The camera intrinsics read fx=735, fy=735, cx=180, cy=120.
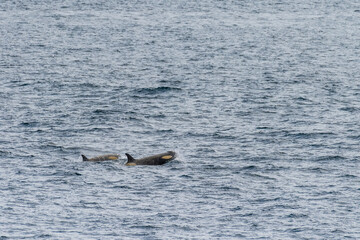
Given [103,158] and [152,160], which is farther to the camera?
[103,158]

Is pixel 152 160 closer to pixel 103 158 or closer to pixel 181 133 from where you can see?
pixel 103 158

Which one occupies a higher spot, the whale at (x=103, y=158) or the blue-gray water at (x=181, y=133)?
the whale at (x=103, y=158)

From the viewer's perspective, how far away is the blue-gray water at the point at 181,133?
3559 cm

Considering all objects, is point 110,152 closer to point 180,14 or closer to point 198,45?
point 198,45

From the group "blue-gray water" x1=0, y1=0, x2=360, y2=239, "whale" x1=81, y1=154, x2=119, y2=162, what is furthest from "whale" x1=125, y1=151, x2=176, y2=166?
"whale" x1=81, y1=154, x2=119, y2=162

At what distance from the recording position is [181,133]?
5122 cm

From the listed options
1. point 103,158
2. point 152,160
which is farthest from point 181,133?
point 103,158

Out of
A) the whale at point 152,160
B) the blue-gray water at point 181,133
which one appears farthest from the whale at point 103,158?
the whale at point 152,160

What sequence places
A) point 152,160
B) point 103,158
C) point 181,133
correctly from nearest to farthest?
1. point 152,160
2. point 103,158
3. point 181,133

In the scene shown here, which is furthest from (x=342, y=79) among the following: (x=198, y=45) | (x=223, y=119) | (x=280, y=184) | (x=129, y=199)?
(x=129, y=199)

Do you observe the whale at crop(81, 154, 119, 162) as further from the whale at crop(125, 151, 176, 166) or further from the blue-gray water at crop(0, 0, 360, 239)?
the whale at crop(125, 151, 176, 166)

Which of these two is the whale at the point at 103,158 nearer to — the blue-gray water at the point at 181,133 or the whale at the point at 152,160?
the blue-gray water at the point at 181,133

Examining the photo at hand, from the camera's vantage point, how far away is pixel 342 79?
71562mm

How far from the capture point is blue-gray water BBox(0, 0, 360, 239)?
35.6 m
